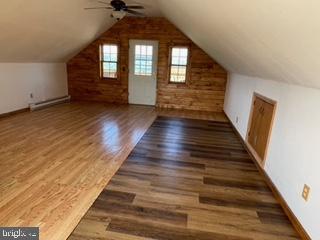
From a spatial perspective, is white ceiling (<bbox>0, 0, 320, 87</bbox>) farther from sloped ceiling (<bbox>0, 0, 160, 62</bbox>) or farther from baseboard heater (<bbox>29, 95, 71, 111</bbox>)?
baseboard heater (<bbox>29, 95, 71, 111</bbox>)

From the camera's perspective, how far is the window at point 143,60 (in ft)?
21.4

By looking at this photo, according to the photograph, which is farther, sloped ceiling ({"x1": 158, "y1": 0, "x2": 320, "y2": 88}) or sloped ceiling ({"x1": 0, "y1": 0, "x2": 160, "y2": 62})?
sloped ceiling ({"x1": 0, "y1": 0, "x2": 160, "y2": 62})

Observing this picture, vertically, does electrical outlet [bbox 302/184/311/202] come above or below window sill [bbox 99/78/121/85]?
below

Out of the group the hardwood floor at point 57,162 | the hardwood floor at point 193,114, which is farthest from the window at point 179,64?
the hardwood floor at point 57,162

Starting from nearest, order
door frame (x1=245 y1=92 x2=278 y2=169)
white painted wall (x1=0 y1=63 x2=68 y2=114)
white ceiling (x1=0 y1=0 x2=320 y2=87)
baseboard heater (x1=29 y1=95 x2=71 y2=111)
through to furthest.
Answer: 1. white ceiling (x1=0 y1=0 x2=320 y2=87)
2. door frame (x1=245 y1=92 x2=278 y2=169)
3. white painted wall (x1=0 y1=63 x2=68 y2=114)
4. baseboard heater (x1=29 y1=95 x2=71 y2=111)

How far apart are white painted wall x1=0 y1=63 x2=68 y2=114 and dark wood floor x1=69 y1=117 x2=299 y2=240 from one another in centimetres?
326

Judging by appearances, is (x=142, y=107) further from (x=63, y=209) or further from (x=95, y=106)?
(x=63, y=209)

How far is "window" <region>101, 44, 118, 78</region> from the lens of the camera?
670 cm

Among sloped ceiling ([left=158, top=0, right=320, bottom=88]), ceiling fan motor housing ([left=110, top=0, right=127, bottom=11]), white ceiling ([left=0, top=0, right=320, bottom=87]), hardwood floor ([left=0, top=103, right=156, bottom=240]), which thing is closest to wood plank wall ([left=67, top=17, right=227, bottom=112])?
white ceiling ([left=0, top=0, right=320, bottom=87])

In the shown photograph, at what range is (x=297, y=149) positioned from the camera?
2070 millimetres

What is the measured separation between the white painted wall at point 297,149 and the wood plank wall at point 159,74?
3462mm

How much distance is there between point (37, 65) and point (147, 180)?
4.68 metres

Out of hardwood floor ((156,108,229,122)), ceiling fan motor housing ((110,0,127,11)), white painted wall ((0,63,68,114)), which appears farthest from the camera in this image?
hardwood floor ((156,108,229,122))

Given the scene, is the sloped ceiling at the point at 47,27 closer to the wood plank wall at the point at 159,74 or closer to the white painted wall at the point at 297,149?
the wood plank wall at the point at 159,74
